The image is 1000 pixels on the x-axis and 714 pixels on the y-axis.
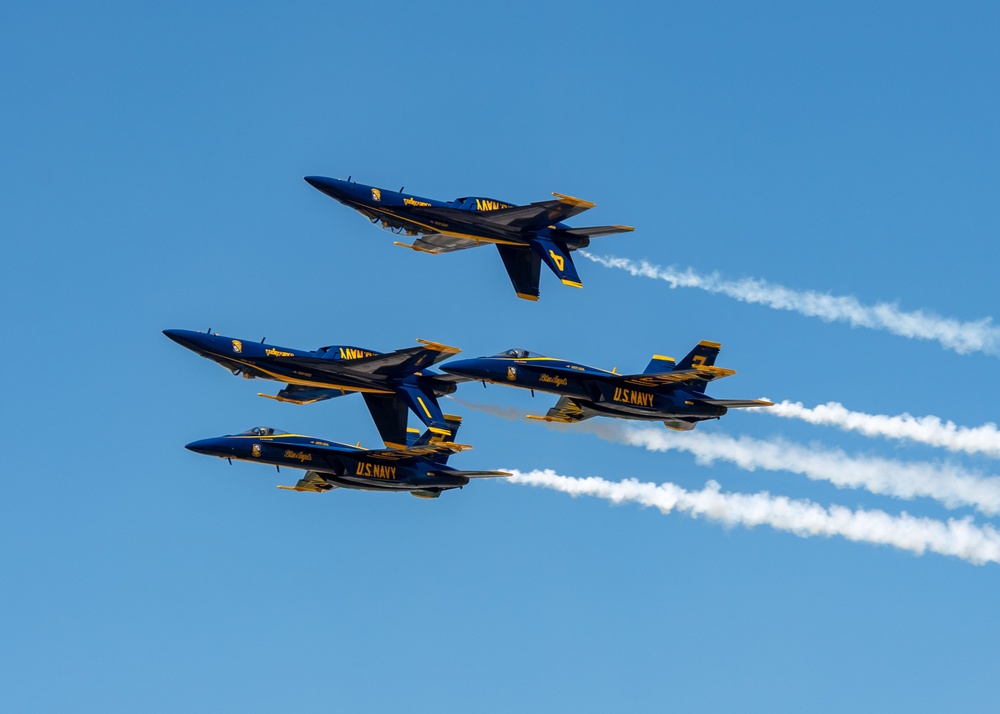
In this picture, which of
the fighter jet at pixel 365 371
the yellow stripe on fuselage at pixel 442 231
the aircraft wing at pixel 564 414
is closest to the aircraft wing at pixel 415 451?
the fighter jet at pixel 365 371

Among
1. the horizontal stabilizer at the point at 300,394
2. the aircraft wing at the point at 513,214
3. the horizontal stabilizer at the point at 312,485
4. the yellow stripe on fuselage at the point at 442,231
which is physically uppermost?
the aircraft wing at the point at 513,214

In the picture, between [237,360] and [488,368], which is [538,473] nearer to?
[488,368]

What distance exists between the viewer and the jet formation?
10412cm

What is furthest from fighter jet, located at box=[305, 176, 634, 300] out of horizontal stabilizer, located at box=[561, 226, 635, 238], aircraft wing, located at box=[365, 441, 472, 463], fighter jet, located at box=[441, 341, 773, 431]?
aircraft wing, located at box=[365, 441, 472, 463]

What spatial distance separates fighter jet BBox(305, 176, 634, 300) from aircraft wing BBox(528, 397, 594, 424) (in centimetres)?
570

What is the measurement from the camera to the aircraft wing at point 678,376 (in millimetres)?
103438

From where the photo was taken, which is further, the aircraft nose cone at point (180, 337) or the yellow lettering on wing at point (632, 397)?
the yellow lettering on wing at point (632, 397)

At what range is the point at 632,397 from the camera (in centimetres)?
10481

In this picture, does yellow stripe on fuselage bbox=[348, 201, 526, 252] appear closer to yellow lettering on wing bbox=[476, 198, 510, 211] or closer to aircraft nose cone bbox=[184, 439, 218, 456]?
yellow lettering on wing bbox=[476, 198, 510, 211]

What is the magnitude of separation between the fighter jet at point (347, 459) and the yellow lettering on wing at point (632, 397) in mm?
7940

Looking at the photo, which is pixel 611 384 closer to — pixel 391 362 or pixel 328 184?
pixel 391 362

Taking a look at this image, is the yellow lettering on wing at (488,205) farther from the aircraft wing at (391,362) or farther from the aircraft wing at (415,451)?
the aircraft wing at (415,451)

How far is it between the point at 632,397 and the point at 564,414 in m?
5.36

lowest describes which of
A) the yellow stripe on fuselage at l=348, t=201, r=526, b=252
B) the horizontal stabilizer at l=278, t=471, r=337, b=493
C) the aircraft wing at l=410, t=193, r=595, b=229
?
the horizontal stabilizer at l=278, t=471, r=337, b=493
